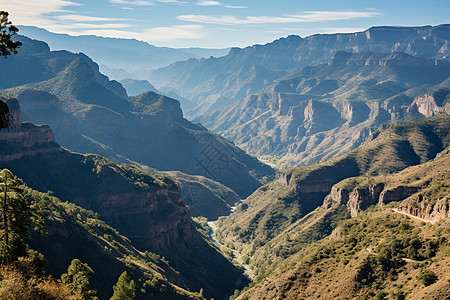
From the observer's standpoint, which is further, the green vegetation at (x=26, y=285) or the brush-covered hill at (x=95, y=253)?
the brush-covered hill at (x=95, y=253)

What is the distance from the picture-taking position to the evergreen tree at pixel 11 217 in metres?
43.3

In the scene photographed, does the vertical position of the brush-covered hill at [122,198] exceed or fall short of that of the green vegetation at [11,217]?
it falls short

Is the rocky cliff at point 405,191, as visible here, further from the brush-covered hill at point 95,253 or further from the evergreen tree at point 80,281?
the evergreen tree at point 80,281

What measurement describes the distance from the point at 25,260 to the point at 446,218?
82.4m

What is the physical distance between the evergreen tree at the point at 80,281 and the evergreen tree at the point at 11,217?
10.0m

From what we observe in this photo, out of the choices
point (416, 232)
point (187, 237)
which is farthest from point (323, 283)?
point (187, 237)

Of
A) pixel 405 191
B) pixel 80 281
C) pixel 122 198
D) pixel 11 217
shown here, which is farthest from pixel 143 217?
pixel 11 217

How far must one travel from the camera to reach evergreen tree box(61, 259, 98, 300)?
175 feet

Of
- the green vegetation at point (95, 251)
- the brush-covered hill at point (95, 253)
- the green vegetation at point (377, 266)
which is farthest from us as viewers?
the green vegetation at point (95, 251)

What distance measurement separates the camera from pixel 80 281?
2239 inches

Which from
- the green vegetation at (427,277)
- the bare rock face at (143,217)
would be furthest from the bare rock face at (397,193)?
the green vegetation at (427,277)

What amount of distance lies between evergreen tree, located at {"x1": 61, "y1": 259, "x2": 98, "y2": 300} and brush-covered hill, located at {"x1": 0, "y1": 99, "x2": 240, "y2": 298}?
9038cm

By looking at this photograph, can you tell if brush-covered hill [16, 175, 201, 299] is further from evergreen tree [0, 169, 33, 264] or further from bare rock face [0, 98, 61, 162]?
evergreen tree [0, 169, 33, 264]

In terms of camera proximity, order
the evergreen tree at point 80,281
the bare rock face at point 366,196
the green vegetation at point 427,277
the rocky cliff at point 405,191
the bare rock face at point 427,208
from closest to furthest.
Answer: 1. the evergreen tree at point 80,281
2. the green vegetation at point 427,277
3. the bare rock face at point 427,208
4. the rocky cliff at point 405,191
5. the bare rock face at point 366,196
